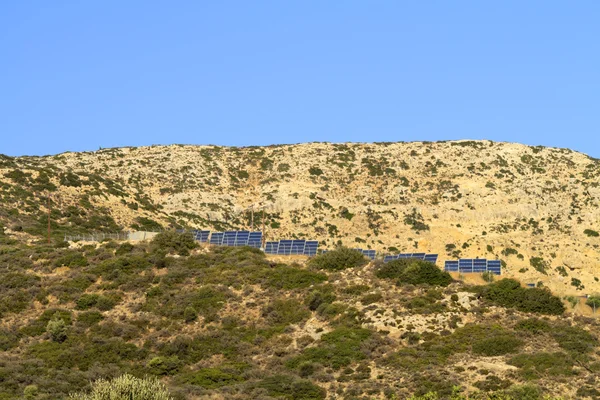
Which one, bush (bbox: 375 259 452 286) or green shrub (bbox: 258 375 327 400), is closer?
green shrub (bbox: 258 375 327 400)

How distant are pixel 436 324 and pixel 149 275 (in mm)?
22456

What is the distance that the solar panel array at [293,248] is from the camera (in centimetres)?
8531

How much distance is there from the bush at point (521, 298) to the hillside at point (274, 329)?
0.30 ft

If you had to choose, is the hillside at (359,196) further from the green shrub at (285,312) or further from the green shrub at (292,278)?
the green shrub at (285,312)

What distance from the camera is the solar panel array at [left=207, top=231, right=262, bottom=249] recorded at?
90438mm

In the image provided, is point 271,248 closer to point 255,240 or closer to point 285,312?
point 255,240

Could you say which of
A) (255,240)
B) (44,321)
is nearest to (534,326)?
(255,240)

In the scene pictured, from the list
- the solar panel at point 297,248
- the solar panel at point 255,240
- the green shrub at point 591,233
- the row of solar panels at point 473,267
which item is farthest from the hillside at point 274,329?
the green shrub at point 591,233

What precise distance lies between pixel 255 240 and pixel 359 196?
46.7 meters

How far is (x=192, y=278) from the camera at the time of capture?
3093 inches

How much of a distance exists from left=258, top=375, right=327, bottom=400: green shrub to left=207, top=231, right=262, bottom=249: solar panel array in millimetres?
31063

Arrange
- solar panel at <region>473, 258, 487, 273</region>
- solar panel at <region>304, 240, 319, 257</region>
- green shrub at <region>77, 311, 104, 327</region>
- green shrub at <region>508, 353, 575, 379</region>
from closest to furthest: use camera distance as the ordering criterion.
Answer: green shrub at <region>508, 353, 575, 379</region>, green shrub at <region>77, 311, 104, 327</region>, solar panel at <region>473, 258, 487, 273</region>, solar panel at <region>304, 240, 319, 257</region>

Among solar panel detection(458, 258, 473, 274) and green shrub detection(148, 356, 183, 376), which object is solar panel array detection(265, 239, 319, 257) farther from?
green shrub detection(148, 356, 183, 376)

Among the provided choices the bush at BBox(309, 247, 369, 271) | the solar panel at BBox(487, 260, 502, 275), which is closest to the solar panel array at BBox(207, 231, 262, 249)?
the bush at BBox(309, 247, 369, 271)
